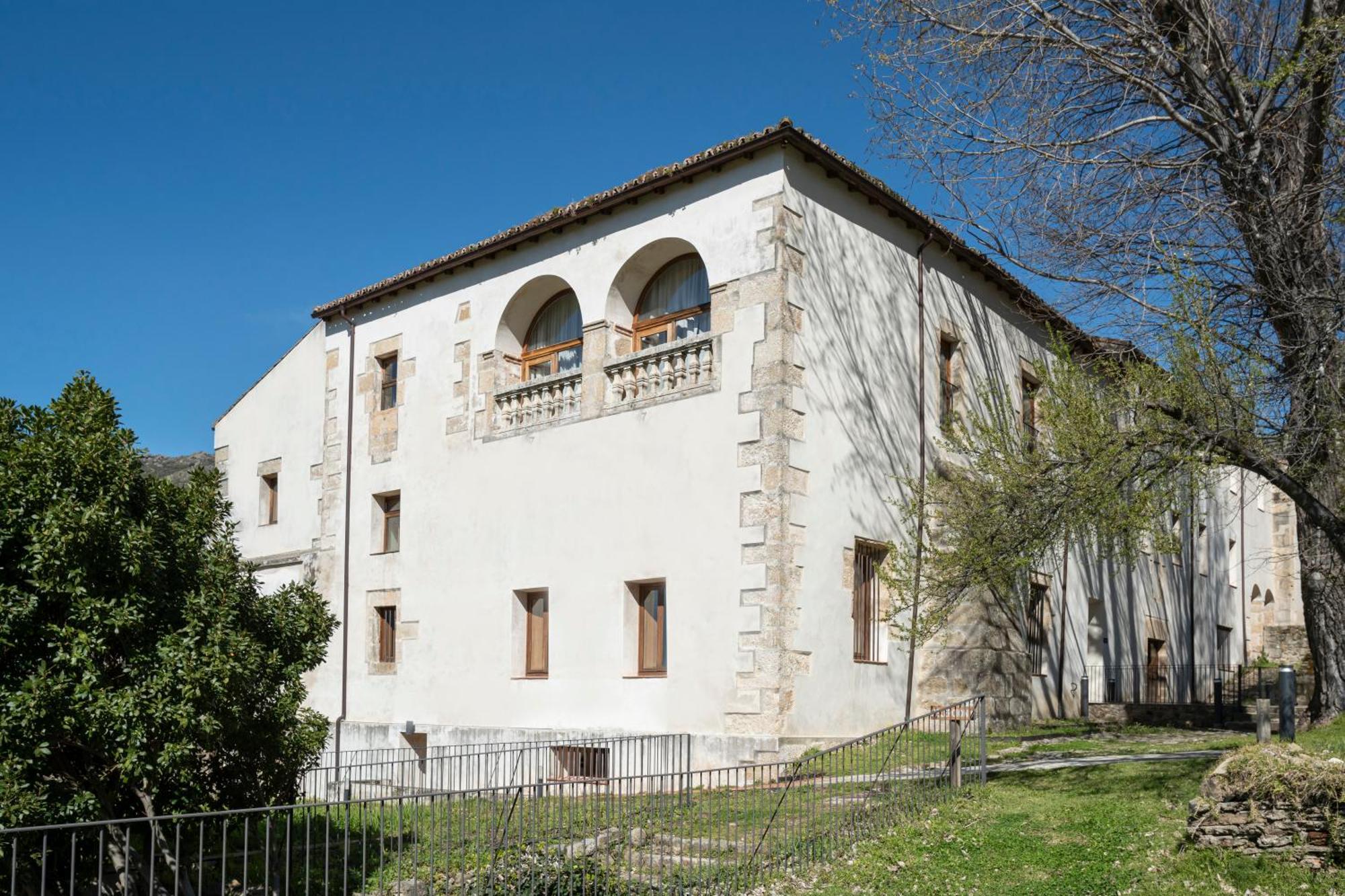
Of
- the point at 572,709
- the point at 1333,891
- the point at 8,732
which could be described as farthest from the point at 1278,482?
the point at 8,732

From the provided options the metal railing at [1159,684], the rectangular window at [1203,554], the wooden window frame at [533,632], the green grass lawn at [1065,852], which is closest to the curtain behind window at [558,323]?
the wooden window frame at [533,632]

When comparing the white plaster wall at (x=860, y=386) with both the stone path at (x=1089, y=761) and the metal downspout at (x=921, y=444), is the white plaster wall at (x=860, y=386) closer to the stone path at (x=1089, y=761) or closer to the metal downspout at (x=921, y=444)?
the metal downspout at (x=921, y=444)

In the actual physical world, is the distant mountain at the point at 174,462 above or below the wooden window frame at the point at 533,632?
above

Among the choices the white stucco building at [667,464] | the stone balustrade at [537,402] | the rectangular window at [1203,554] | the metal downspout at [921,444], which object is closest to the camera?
the white stucco building at [667,464]

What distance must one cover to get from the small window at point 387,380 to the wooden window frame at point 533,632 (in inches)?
201

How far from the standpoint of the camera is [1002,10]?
41.3 feet

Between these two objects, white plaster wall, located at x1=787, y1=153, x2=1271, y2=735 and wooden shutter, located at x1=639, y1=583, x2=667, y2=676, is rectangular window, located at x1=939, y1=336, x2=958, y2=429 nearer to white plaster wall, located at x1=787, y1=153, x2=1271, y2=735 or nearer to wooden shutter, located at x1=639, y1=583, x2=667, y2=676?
white plaster wall, located at x1=787, y1=153, x2=1271, y2=735

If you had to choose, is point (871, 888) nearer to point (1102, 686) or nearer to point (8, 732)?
point (8, 732)

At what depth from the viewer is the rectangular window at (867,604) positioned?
50.0 feet

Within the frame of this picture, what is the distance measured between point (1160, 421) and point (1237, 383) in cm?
95

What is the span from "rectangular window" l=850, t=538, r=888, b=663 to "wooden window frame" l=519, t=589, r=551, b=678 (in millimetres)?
4243

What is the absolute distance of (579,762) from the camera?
52.2 feet

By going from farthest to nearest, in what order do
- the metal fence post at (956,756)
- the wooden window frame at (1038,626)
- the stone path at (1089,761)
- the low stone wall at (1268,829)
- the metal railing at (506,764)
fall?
the wooden window frame at (1038,626) < the metal railing at (506,764) < the stone path at (1089,761) < the metal fence post at (956,756) < the low stone wall at (1268,829)

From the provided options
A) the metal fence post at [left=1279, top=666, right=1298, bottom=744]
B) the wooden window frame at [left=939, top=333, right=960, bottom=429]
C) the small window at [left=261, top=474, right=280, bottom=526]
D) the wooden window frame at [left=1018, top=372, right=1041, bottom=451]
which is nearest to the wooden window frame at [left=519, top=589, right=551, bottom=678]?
the wooden window frame at [left=939, top=333, right=960, bottom=429]
